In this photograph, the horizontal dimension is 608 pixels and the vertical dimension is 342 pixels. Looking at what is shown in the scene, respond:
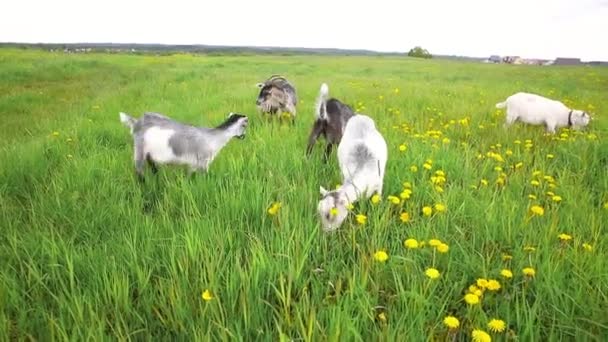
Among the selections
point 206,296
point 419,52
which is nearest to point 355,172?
point 206,296

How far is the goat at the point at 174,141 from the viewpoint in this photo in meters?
3.68

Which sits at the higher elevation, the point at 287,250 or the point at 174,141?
the point at 174,141

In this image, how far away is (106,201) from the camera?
3578 millimetres

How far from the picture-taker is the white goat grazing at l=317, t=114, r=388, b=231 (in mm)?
2848

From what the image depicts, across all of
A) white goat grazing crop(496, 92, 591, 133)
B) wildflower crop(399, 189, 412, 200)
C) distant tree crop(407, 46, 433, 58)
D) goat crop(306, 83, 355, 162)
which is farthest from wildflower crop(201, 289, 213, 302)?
distant tree crop(407, 46, 433, 58)

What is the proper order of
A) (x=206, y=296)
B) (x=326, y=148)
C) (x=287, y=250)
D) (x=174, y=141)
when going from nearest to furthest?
1. (x=206, y=296)
2. (x=287, y=250)
3. (x=174, y=141)
4. (x=326, y=148)

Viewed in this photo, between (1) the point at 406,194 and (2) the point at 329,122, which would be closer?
(1) the point at 406,194

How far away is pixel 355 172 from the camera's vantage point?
3291 mm

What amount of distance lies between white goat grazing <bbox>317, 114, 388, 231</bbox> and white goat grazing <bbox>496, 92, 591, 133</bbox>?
14.7 feet

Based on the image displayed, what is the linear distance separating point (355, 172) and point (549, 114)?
5216 millimetres

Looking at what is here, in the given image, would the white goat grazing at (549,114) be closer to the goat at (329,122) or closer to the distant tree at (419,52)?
the goat at (329,122)

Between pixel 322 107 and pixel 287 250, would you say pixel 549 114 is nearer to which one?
pixel 322 107

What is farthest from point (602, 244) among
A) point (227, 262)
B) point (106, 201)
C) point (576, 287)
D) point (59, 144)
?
point (59, 144)

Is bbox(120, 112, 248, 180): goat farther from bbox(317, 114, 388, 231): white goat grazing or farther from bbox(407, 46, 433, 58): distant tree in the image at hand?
bbox(407, 46, 433, 58): distant tree
